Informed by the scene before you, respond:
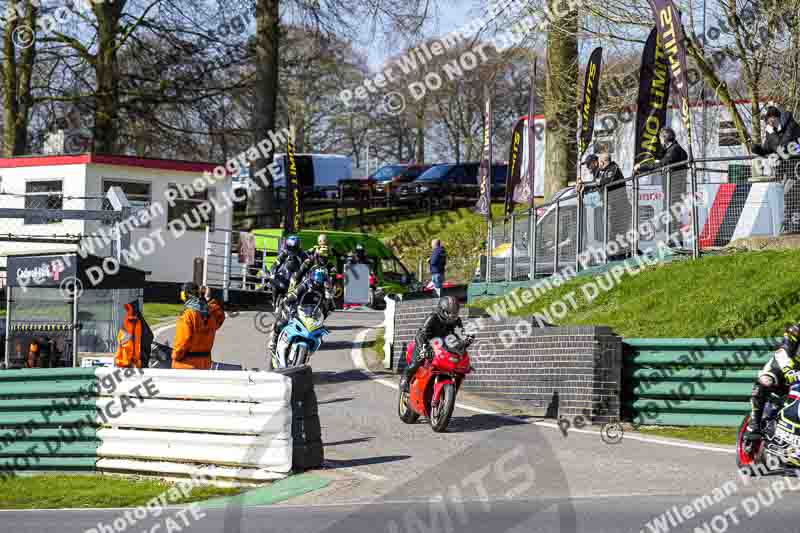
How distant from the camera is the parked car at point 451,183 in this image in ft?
145

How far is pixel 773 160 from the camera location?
52.2 ft

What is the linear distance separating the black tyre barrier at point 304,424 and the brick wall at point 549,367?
3.74 metres

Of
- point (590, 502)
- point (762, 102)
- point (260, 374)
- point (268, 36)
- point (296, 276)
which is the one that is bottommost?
point (590, 502)

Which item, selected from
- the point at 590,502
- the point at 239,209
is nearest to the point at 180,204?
the point at 239,209

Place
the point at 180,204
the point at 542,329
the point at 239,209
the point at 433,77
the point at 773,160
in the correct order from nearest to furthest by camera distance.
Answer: the point at 542,329 < the point at 773,160 < the point at 180,204 < the point at 433,77 < the point at 239,209

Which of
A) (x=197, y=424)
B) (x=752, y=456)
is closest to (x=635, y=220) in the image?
(x=752, y=456)

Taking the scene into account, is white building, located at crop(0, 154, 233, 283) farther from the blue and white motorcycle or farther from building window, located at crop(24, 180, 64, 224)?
the blue and white motorcycle

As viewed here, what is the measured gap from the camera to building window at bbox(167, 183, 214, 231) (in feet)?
104

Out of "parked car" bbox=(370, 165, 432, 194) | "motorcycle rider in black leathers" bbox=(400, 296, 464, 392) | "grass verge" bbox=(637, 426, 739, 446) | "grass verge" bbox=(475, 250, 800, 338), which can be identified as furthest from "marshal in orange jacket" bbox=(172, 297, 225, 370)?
"parked car" bbox=(370, 165, 432, 194)

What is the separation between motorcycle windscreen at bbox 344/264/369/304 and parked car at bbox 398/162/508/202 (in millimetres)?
15098

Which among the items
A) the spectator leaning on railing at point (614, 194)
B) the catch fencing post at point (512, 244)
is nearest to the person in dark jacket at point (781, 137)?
the spectator leaning on railing at point (614, 194)

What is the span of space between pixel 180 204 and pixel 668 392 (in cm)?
2127

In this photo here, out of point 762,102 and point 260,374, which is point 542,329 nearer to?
point 260,374

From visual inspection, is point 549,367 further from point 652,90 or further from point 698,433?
point 652,90
